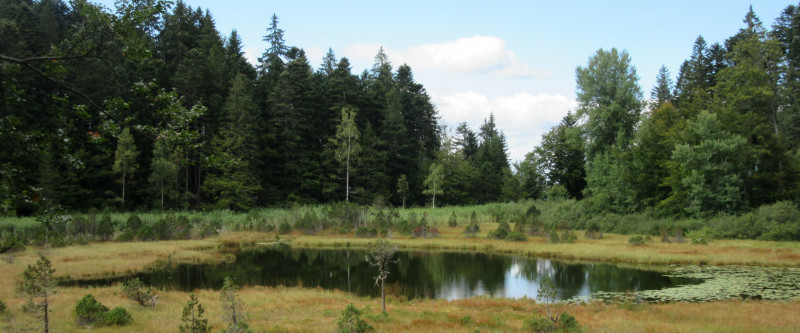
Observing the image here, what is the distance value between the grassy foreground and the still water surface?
86.8 inches

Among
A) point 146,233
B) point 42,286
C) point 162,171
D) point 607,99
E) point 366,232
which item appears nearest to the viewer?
point 42,286

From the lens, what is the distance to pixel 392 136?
67312 mm

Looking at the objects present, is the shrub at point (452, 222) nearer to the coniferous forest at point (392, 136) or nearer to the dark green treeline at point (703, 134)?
the coniferous forest at point (392, 136)

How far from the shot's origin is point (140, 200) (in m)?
49.2

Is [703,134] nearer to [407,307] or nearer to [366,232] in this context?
[366,232]

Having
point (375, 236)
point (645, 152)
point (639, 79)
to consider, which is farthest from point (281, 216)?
point (639, 79)

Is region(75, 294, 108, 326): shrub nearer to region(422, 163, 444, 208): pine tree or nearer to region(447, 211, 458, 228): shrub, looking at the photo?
region(447, 211, 458, 228): shrub

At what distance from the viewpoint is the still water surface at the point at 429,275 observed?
21.2m

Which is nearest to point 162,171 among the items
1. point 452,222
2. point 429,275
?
point 452,222

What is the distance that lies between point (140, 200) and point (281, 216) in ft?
51.5

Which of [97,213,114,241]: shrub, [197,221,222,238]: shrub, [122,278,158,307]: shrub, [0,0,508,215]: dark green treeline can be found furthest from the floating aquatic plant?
[97,213,114,241]: shrub

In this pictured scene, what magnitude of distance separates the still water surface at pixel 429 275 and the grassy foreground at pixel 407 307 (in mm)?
2204

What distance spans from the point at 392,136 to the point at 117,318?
5574cm

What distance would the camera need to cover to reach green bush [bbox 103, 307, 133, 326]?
1245 centimetres
